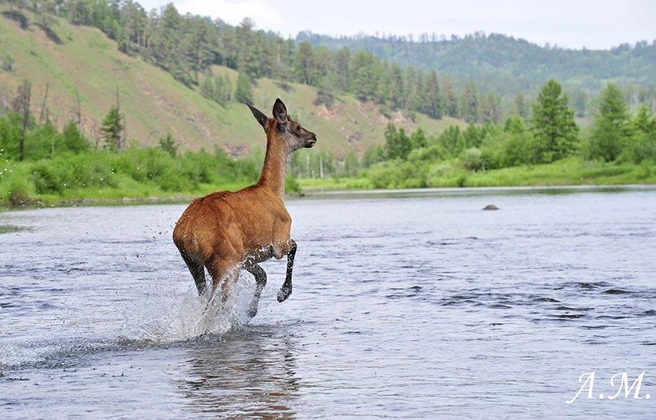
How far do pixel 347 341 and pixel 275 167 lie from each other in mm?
3636

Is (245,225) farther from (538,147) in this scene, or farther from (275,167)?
(538,147)

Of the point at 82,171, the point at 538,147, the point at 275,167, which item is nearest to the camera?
the point at 275,167

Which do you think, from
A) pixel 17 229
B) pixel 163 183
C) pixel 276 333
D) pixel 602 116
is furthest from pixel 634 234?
pixel 602 116

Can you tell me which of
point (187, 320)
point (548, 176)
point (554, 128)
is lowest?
point (548, 176)

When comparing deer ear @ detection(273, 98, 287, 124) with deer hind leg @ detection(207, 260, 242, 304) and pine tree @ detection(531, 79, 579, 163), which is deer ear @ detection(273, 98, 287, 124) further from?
pine tree @ detection(531, 79, 579, 163)

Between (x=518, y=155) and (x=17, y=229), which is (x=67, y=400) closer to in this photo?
(x=17, y=229)

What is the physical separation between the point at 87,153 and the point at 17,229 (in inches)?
2628

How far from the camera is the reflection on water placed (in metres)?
9.12

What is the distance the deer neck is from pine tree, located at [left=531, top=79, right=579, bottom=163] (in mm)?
151167

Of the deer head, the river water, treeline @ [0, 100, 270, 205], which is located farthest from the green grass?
the deer head

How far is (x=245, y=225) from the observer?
44.9ft

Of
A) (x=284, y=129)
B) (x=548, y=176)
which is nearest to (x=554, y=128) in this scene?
(x=548, y=176)

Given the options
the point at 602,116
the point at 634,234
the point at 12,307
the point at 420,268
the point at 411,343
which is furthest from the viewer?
the point at 602,116

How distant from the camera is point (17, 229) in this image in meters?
42.4
